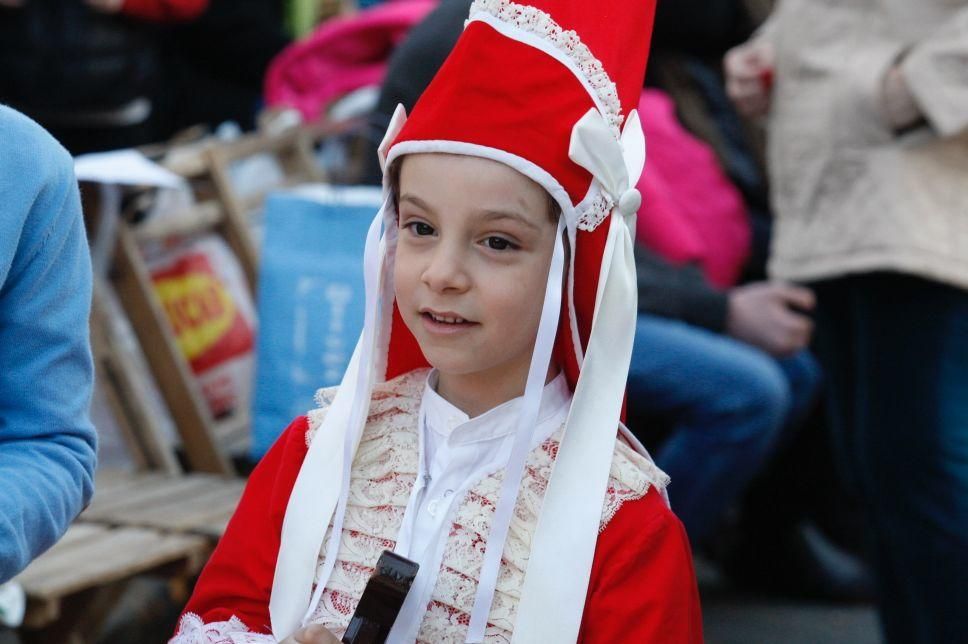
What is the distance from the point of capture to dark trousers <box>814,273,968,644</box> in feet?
7.95

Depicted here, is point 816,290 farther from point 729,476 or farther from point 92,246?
point 92,246

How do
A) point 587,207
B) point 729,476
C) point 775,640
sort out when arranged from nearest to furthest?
point 587,207 → point 729,476 → point 775,640

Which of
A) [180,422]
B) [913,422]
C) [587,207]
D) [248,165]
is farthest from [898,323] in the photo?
[248,165]

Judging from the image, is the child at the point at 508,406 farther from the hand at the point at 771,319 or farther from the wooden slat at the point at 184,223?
the wooden slat at the point at 184,223

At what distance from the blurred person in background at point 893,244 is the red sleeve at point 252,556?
3.67ft

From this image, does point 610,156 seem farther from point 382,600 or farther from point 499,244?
point 382,600

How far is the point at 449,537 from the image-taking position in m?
1.75

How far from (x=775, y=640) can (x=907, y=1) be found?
6.21ft

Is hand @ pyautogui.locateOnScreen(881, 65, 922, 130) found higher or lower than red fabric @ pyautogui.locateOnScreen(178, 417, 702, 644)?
higher

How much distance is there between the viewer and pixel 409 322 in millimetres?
1739

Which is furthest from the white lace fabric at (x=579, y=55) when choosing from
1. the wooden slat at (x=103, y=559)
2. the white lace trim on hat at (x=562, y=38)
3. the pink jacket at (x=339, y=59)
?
the pink jacket at (x=339, y=59)

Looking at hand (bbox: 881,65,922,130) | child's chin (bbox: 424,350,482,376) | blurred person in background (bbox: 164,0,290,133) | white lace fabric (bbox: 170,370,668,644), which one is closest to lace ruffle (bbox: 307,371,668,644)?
white lace fabric (bbox: 170,370,668,644)

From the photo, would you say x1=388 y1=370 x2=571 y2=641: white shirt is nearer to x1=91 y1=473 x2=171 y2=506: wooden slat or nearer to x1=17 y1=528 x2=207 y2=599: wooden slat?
x1=17 y1=528 x2=207 y2=599: wooden slat

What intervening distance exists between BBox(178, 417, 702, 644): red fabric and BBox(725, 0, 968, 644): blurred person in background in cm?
88
